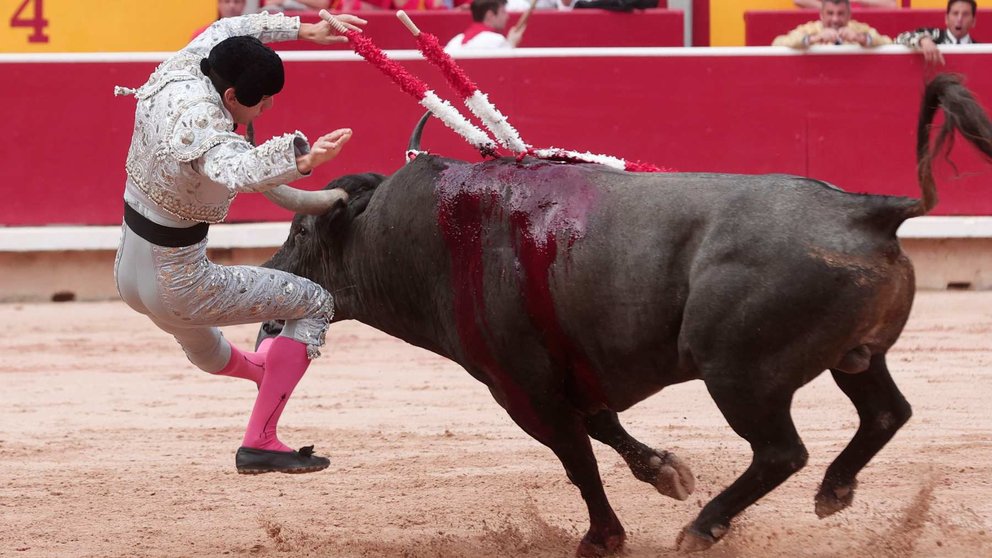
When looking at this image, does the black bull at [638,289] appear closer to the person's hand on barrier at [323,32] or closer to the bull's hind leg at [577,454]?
the bull's hind leg at [577,454]

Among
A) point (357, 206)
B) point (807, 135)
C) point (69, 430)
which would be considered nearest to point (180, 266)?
point (357, 206)

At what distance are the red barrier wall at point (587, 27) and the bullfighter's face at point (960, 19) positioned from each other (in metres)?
1.56

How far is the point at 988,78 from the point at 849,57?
0.80 metres

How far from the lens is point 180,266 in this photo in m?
3.78

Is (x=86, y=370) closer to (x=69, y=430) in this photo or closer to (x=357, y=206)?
(x=69, y=430)

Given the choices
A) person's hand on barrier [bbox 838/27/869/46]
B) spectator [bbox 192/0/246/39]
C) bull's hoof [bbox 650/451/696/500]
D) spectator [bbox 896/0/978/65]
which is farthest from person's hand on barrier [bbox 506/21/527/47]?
bull's hoof [bbox 650/451/696/500]

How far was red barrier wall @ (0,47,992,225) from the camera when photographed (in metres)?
A: 8.28

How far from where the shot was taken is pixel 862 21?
884 cm

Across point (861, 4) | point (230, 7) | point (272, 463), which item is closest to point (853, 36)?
point (861, 4)

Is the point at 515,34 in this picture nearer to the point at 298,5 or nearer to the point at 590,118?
the point at 590,118

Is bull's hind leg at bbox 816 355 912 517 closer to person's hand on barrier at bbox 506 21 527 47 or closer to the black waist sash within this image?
the black waist sash

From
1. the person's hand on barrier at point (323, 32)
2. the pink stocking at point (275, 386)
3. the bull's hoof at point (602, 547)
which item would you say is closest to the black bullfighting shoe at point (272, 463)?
the pink stocking at point (275, 386)

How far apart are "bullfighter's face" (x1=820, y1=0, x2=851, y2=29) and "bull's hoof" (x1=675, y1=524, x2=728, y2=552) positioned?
17.5ft

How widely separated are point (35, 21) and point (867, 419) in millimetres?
7018
